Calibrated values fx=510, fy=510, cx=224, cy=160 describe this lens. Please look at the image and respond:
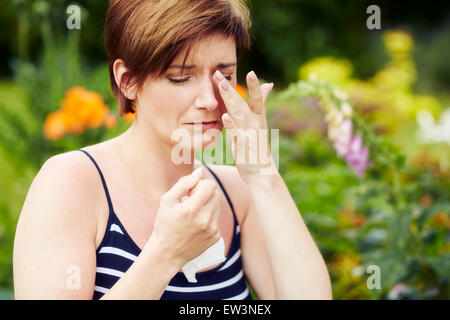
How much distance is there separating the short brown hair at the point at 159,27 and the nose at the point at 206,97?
8 centimetres

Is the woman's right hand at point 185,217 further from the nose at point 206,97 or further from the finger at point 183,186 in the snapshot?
the nose at point 206,97

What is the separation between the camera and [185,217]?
3.60ft

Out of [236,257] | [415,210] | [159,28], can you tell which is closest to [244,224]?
[236,257]

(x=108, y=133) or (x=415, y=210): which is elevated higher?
(x=108, y=133)

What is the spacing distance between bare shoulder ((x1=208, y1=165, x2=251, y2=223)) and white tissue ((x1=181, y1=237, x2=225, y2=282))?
27cm

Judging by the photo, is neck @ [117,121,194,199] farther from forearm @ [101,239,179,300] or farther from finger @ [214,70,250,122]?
forearm @ [101,239,179,300]

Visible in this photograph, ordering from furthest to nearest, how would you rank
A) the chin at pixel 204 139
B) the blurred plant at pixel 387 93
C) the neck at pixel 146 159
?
the blurred plant at pixel 387 93 < the neck at pixel 146 159 < the chin at pixel 204 139

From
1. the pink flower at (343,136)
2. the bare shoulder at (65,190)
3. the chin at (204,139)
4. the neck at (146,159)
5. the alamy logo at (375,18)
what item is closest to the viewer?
the bare shoulder at (65,190)

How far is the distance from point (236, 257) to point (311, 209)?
1037 mm

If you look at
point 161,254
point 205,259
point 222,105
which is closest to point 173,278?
point 205,259

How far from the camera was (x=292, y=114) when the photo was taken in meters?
4.58

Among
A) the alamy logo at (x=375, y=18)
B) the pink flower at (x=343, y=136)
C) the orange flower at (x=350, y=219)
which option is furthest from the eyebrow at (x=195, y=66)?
the orange flower at (x=350, y=219)

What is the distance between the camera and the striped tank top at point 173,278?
124 centimetres
